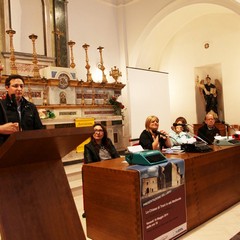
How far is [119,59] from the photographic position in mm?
8117

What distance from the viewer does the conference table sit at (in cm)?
→ 242

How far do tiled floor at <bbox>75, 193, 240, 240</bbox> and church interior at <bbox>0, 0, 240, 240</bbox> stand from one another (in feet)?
7.20

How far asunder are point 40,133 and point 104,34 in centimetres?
695

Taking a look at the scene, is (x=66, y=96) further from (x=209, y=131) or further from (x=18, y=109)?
(x=18, y=109)

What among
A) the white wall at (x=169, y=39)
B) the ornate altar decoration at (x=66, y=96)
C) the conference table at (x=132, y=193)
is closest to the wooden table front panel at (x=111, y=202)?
the conference table at (x=132, y=193)

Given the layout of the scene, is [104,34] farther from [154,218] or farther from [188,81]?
[154,218]

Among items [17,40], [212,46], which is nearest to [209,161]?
[17,40]

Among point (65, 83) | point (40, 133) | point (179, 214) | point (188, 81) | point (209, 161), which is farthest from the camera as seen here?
point (188, 81)

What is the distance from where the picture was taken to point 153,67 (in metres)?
8.63

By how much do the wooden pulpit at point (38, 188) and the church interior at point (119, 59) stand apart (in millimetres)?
3174

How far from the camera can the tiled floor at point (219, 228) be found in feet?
9.36

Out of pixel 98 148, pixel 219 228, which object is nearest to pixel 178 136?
pixel 98 148

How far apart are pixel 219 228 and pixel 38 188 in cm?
231

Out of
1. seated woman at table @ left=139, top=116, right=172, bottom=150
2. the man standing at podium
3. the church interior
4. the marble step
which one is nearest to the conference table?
seated woman at table @ left=139, top=116, right=172, bottom=150
